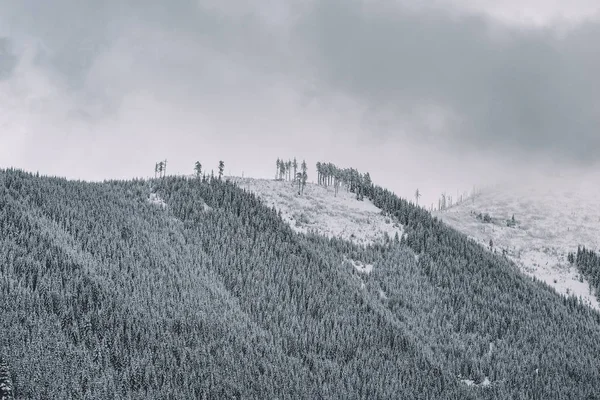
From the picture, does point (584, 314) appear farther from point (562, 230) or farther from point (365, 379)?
point (562, 230)

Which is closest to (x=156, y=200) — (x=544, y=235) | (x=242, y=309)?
(x=242, y=309)

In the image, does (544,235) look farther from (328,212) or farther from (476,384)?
(476,384)

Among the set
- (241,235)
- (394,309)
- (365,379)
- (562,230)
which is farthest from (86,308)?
(562,230)

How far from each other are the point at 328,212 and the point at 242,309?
134 ft

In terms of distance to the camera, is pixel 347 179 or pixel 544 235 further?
pixel 544 235

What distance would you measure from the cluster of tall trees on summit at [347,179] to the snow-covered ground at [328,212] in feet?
9.30

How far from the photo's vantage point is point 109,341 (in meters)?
29.3

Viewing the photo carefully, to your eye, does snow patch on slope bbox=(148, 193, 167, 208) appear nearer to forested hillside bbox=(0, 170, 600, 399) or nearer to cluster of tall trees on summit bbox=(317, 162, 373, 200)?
forested hillside bbox=(0, 170, 600, 399)

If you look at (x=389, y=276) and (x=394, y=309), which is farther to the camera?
(x=389, y=276)

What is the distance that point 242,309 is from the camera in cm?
4162

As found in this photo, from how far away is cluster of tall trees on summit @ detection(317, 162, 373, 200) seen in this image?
99.9 metres

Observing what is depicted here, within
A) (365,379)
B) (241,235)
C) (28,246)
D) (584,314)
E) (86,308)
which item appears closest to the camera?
(86,308)

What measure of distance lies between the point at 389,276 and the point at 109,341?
122 ft

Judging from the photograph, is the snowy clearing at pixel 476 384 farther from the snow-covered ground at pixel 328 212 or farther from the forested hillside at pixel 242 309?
the snow-covered ground at pixel 328 212
